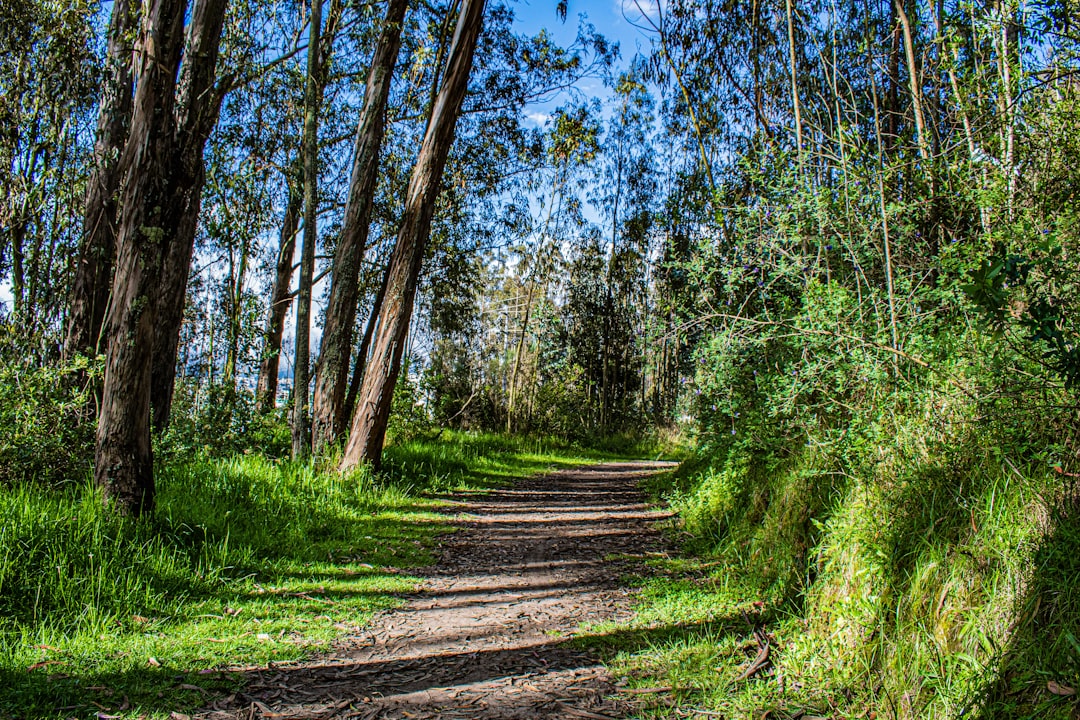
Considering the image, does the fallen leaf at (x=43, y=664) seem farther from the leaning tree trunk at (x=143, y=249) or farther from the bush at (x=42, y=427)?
the bush at (x=42, y=427)

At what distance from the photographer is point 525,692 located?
8.45ft

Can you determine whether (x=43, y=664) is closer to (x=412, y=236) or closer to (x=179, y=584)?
(x=179, y=584)

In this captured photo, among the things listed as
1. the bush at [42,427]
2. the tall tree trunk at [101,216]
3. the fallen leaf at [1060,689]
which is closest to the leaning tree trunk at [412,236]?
the bush at [42,427]

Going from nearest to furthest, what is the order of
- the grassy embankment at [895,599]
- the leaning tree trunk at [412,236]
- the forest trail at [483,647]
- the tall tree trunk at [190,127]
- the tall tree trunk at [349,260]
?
the grassy embankment at [895,599]
the forest trail at [483,647]
the tall tree trunk at [190,127]
the leaning tree trunk at [412,236]
the tall tree trunk at [349,260]

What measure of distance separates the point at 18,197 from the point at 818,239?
6989mm

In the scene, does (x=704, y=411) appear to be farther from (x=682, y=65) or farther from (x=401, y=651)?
(x=682, y=65)

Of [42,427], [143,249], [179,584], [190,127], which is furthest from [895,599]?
[42,427]

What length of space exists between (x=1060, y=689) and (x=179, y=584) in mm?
3878

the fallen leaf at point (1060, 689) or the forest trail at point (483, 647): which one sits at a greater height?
the fallen leaf at point (1060, 689)

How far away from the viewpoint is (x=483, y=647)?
9.98 ft

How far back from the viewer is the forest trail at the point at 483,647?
2438 mm

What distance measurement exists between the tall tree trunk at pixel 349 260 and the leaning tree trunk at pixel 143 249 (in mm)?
3161

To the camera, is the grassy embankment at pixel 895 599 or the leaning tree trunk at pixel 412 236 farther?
the leaning tree trunk at pixel 412 236

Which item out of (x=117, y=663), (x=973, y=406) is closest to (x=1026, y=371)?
(x=973, y=406)
